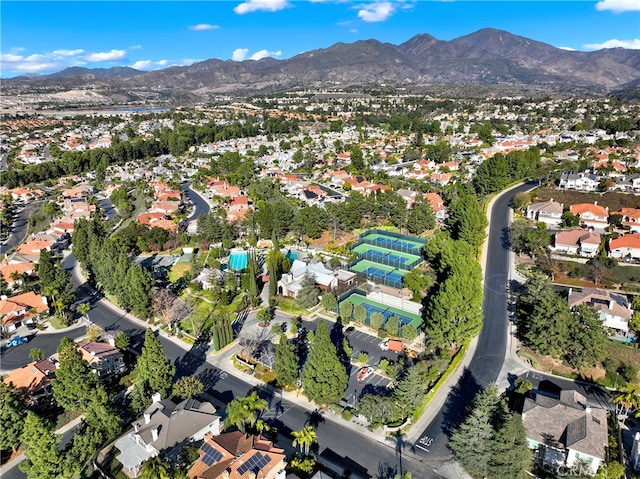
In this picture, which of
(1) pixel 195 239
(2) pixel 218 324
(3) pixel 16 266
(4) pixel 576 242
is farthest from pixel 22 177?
(4) pixel 576 242

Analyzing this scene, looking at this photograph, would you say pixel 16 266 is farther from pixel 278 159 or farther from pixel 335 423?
pixel 278 159

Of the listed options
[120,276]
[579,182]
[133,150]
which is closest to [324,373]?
[120,276]

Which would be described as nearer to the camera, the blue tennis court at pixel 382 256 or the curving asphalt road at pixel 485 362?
the curving asphalt road at pixel 485 362

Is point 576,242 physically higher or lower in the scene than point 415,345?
higher

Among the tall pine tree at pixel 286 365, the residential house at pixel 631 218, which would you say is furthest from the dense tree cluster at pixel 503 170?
the tall pine tree at pixel 286 365

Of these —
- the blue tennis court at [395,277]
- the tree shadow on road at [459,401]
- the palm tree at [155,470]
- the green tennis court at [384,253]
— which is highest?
the palm tree at [155,470]

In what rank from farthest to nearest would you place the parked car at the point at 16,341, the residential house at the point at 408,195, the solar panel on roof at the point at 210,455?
the residential house at the point at 408,195, the parked car at the point at 16,341, the solar panel on roof at the point at 210,455

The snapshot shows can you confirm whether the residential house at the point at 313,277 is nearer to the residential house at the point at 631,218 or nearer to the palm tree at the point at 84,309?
the palm tree at the point at 84,309
